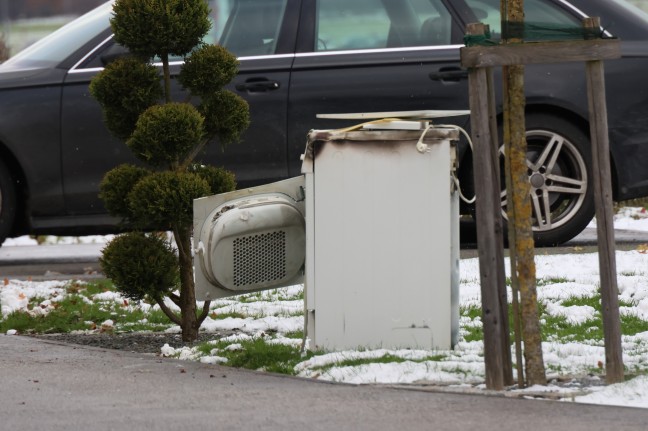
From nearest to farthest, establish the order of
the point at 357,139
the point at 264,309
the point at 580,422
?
the point at 580,422 < the point at 357,139 < the point at 264,309

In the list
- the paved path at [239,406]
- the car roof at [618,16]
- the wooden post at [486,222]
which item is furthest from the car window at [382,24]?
the wooden post at [486,222]

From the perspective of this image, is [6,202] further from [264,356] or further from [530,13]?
[264,356]

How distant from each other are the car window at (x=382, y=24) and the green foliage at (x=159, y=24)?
8.49ft

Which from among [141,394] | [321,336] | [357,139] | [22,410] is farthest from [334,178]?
[22,410]

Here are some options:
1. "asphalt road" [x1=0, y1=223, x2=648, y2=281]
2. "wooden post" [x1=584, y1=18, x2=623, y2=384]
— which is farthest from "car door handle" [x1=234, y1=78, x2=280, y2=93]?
"wooden post" [x1=584, y1=18, x2=623, y2=384]

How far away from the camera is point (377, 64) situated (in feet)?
32.6

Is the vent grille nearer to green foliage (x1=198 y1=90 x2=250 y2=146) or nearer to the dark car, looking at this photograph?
green foliage (x1=198 y1=90 x2=250 y2=146)

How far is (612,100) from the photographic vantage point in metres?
9.85

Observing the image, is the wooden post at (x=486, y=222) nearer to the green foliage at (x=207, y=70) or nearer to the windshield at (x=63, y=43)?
the green foliage at (x=207, y=70)

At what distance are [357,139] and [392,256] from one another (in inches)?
20.8

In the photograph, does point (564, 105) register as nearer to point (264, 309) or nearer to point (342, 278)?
point (264, 309)

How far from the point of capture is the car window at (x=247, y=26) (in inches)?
395

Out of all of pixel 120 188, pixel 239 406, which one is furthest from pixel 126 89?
pixel 239 406

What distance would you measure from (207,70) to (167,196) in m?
0.68
